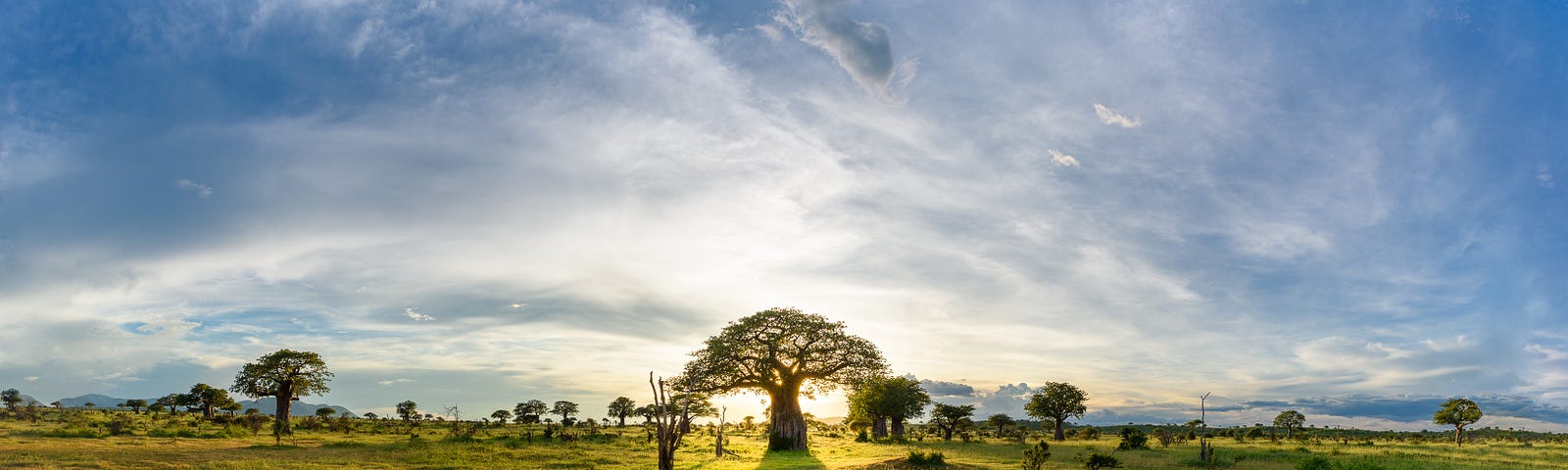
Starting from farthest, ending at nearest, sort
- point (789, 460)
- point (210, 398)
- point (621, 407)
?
1. point (621, 407)
2. point (210, 398)
3. point (789, 460)

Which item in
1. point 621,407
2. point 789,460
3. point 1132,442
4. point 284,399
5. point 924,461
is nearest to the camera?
point 924,461

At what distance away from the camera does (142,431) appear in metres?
52.4

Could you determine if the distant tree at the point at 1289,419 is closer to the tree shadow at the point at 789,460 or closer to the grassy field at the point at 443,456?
the grassy field at the point at 443,456

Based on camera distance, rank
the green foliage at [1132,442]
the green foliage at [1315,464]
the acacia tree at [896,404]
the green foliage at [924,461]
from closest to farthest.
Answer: the green foliage at [1315,464] → the green foliage at [924,461] → the green foliage at [1132,442] → the acacia tree at [896,404]

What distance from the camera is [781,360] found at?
50375mm

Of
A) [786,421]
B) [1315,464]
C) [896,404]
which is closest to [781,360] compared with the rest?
[786,421]

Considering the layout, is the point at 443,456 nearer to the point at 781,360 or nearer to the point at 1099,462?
the point at 781,360

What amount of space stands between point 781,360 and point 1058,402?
4862 cm

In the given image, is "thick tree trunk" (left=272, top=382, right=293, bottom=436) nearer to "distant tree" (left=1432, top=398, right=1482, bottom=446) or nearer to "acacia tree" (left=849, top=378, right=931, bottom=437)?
"acacia tree" (left=849, top=378, right=931, bottom=437)

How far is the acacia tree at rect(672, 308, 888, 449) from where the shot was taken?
163 ft

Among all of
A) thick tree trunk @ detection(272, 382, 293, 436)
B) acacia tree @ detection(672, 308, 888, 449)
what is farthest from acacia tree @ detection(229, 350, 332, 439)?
acacia tree @ detection(672, 308, 888, 449)

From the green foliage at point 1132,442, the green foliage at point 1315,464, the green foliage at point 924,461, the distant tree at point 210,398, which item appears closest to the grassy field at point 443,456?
the green foliage at point 1315,464

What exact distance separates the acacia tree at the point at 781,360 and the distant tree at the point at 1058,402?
43.0 metres

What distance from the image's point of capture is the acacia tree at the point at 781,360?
49.7 metres
